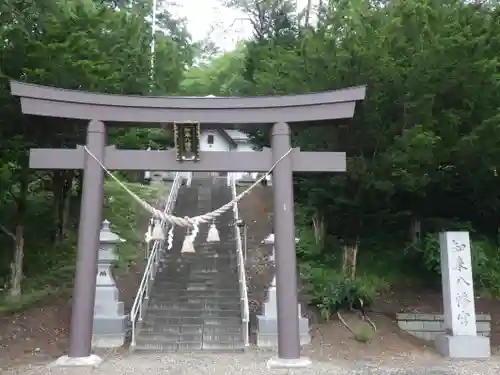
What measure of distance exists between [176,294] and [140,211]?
746 cm

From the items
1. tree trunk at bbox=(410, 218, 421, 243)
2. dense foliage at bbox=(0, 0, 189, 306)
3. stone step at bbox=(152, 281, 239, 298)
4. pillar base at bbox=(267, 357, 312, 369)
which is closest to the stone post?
stone step at bbox=(152, 281, 239, 298)

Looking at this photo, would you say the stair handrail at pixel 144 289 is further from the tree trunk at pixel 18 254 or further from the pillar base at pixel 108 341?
the tree trunk at pixel 18 254

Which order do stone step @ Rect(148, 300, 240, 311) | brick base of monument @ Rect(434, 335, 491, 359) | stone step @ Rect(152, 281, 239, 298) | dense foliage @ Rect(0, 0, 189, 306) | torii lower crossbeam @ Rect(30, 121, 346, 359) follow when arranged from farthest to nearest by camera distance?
stone step @ Rect(152, 281, 239, 298) → stone step @ Rect(148, 300, 240, 311) → dense foliage @ Rect(0, 0, 189, 306) → brick base of monument @ Rect(434, 335, 491, 359) → torii lower crossbeam @ Rect(30, 121, 346, 359)

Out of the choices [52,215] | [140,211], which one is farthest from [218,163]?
[140,211]

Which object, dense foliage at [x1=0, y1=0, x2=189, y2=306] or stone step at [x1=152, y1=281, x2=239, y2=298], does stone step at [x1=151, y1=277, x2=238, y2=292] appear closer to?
stone step at [x1=152, y1=281, x2=239, y2=298]

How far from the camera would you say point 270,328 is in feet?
33.3

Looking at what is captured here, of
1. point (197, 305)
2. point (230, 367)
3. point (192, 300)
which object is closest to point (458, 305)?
point (230, 367)

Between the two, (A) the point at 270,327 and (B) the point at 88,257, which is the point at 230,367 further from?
(B) the point at 88,257

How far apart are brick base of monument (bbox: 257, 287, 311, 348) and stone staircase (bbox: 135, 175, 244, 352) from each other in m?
0.46

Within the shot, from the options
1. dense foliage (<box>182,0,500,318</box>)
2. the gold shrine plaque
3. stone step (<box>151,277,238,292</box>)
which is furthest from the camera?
stone step (<box>151,277,238,292</box>)

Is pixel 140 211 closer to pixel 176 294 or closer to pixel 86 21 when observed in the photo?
pixel 176 294

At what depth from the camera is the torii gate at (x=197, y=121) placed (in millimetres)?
8383

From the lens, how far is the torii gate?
8383 millimetres

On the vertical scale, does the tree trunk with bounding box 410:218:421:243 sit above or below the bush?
above
